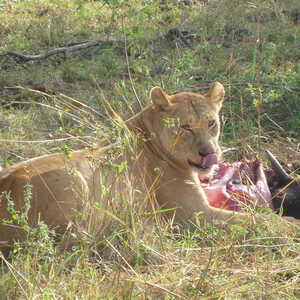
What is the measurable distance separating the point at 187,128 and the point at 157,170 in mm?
384

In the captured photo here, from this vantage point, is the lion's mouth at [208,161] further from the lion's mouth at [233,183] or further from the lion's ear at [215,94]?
the lion's ear at [215,94]

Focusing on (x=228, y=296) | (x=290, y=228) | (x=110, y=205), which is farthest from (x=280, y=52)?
(x=228, y=296)

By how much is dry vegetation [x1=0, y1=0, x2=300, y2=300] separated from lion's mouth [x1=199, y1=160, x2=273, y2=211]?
239 millimetres

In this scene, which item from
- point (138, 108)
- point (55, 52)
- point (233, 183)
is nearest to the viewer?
point (233, 183)

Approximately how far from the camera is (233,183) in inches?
170

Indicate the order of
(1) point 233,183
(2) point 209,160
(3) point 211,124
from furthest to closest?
(1) point 233,183, (3) point 211,124, (2) point 209,160

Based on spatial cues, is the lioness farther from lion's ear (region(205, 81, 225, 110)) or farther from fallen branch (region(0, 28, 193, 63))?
fallen branch (region(0, 28, 193, 63))

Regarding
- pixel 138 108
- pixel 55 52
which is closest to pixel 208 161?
pixel 138 108

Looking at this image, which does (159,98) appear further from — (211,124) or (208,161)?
(208,161)

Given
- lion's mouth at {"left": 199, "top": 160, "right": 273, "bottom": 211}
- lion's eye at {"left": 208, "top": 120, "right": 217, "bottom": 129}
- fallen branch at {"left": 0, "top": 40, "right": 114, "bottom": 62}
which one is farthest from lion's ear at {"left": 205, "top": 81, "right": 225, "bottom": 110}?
fallen branch at {"left": 0, "top": 40, "right": 114, "bottom": 62}

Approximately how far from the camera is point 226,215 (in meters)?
3.58

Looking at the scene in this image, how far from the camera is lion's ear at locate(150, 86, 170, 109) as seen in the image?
3.86 metres

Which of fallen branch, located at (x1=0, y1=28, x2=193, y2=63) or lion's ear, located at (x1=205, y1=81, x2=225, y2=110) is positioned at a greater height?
lion's ear, located at (x1=205, y1=81, x2=225, y2=110)

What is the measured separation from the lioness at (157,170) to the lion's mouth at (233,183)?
0.83 ft
